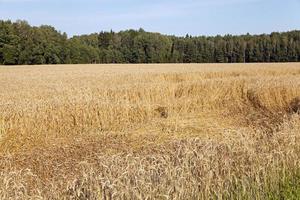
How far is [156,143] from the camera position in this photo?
10586 mm

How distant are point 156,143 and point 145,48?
76732 mm

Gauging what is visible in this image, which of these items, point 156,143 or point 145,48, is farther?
point 145,48

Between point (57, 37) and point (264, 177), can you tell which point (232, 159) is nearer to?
point (264, 177)

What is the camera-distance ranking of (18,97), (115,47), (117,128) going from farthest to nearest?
1. (115,47)
2. (18,97)
3. (117,128)

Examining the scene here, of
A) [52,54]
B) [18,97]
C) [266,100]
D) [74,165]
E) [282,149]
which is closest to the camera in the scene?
[282,149]

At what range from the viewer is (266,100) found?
18266mm

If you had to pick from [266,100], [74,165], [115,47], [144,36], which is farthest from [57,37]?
[74,165]

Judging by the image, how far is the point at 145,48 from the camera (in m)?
86.3

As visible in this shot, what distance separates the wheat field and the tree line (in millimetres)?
47358

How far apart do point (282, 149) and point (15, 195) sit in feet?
14.5

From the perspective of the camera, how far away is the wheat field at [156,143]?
5.22 m

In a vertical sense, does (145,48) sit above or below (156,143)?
above

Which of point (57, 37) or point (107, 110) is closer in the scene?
point (107, 110)

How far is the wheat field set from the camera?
206 inches
